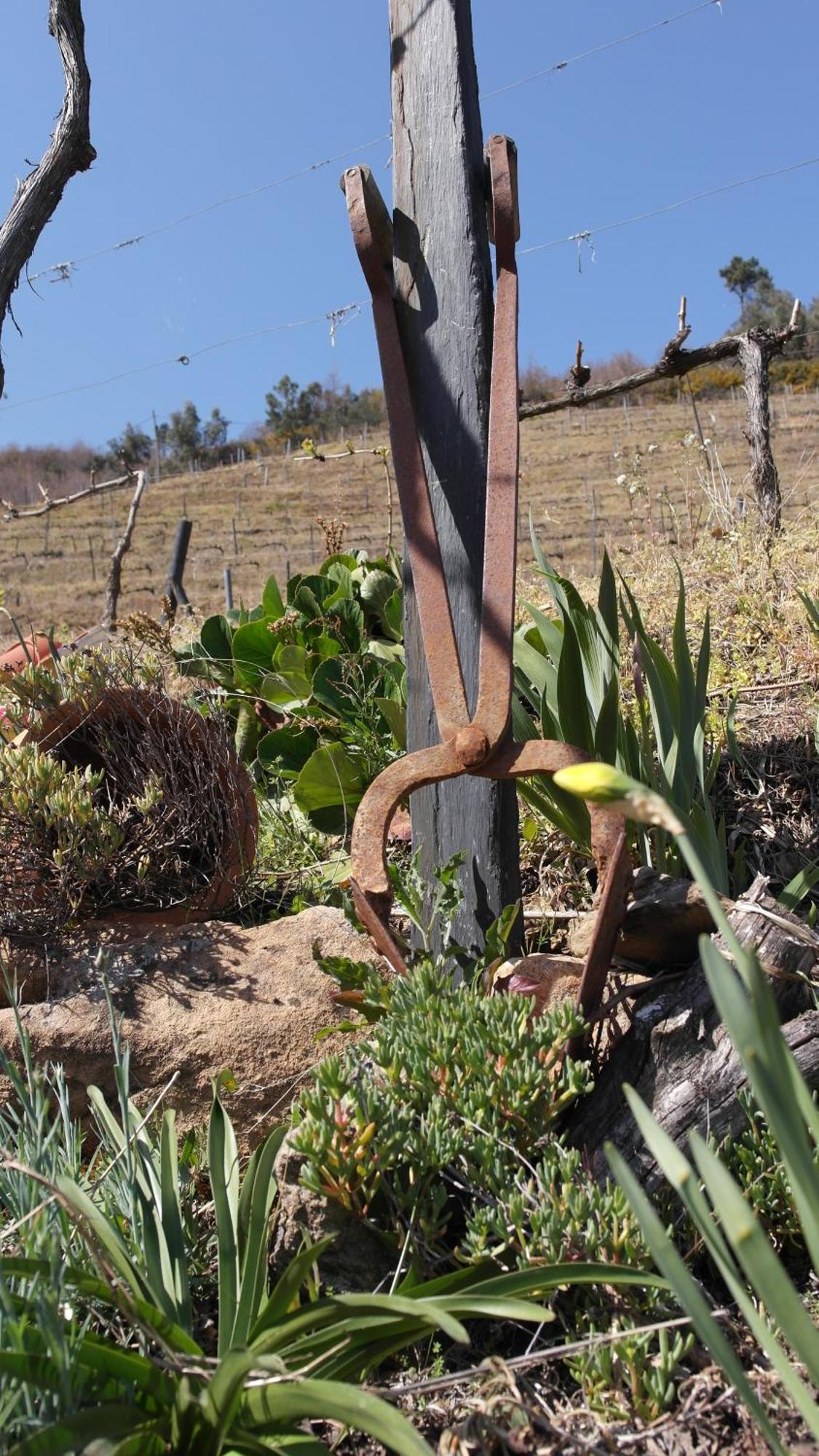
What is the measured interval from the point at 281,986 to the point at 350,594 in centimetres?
192

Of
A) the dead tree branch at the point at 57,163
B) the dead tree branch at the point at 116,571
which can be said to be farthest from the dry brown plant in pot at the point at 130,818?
the dead tree branch at the point at 116,571

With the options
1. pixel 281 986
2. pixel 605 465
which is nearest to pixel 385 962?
pixel 281 986

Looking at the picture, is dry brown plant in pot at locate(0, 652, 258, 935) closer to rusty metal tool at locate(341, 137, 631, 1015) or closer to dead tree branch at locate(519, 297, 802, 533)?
rusty metal tool at locate(341, 137, 631, 1015)

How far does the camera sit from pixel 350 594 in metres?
3.57

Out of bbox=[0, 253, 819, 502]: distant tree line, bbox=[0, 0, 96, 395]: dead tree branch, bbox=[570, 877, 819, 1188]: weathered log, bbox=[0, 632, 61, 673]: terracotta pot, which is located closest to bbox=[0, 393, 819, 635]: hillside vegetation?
bbox=[0, 253, 819, 502]: distant tree line

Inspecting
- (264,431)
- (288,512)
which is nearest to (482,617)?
(288,512)

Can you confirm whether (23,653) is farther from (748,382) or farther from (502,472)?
Answer: (748,382)

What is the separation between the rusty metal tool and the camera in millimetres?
1492

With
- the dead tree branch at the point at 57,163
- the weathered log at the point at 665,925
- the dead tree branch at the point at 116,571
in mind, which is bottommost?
the weathered log at the point at 665,925

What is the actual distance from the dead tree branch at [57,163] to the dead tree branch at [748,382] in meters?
2.63

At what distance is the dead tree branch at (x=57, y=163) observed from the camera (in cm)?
297

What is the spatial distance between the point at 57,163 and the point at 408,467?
210 cm

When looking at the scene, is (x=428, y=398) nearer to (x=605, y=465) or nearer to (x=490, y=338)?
(x=490, y=338)

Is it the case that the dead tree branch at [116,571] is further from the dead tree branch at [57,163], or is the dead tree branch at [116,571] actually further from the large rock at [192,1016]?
the large rock at [192,1016]
